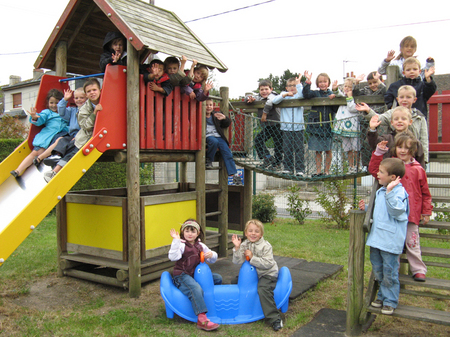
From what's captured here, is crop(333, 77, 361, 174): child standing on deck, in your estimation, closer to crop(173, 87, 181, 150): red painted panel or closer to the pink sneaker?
crop(173, 87, 181, 150): red painted panel

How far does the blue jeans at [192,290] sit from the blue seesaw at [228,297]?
51mm

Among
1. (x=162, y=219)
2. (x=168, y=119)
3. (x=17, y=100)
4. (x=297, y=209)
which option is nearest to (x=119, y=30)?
(x=168, y=119)

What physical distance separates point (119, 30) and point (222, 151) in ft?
7.92

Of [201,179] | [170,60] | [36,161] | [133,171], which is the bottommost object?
[201,179]

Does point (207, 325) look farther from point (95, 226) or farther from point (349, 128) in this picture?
point (349, 128)

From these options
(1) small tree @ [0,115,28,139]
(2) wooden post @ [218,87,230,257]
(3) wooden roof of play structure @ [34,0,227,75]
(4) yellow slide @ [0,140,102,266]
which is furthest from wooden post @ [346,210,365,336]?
(1) small tree @ [0,115,28,139]

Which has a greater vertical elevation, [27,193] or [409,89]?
[409,89]

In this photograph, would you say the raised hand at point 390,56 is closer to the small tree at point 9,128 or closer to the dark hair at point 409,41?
the dark hair at point 409,41

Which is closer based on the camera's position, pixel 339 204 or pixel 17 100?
pixel 339 204

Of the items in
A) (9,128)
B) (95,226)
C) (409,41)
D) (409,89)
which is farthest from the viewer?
(9,128)

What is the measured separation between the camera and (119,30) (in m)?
5.25

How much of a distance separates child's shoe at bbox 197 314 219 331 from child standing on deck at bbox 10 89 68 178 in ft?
10.7

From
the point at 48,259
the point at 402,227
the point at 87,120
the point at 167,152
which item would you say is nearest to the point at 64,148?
the point at 87,120

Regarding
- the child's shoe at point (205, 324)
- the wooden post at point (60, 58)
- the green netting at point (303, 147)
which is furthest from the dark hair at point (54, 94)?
the child's shoe at point (205, 324)
